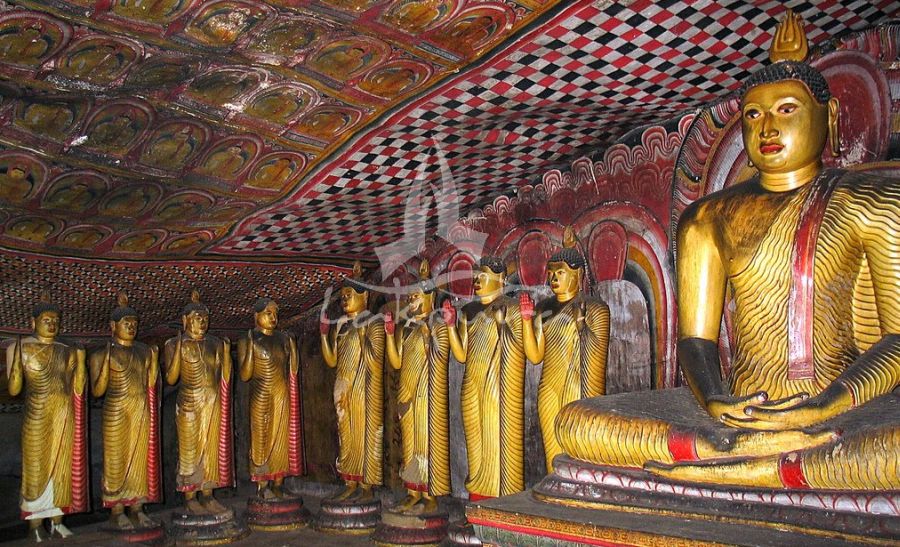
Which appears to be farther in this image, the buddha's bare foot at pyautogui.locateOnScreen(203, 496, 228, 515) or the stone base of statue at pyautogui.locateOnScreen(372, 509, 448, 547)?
the buddha's bare foot at pyautogui.locateOnScreen(203, 496, 228, 515)

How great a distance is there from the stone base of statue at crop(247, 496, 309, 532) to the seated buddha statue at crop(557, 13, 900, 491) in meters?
3.88

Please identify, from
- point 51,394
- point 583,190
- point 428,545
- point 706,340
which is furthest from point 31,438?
point 706,340

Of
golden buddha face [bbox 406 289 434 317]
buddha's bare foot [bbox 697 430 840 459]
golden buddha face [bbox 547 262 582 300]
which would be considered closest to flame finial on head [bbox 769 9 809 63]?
buddha's bare foot [bbox 697 430 840 459]

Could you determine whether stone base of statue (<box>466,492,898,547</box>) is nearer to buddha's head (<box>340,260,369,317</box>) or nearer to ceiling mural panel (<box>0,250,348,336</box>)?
buddha's head (<box>340,260,369,317</box>)

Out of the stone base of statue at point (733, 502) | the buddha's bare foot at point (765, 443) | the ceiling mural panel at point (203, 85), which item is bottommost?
the stone base of statue at point (733, 502)

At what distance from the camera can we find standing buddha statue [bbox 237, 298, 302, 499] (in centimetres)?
675

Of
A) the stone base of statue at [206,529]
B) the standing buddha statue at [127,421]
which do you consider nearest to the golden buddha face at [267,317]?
the standing buddha statue at [127,421]

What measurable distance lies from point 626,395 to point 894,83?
1975 millimetres

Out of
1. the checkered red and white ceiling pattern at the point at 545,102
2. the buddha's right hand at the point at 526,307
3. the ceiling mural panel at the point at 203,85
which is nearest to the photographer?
the ceiling mural panel at the point at 203,85

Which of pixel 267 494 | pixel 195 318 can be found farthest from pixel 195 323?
pixel 267 494

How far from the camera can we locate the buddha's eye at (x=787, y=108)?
10.9 feet

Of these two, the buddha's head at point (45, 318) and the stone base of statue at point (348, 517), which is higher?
the buddha's head at point (45, 318)

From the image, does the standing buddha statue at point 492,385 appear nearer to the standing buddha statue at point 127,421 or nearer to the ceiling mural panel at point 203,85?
the ceiling mural panel at point 203,85

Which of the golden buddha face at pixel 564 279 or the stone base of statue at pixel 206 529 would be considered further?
the stone base of statue at pixel 206 529
